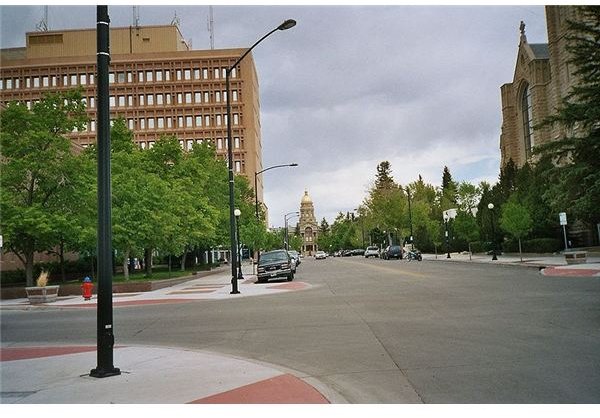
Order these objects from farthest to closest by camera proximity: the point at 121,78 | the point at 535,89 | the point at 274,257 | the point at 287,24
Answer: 1. the point at 121,78
2. the point at 535,89
3. the point at 274,257
4. the point at 287,24

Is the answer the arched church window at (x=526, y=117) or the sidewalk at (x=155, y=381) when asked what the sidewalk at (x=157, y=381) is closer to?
the sidewalk at (x=155, y=381)

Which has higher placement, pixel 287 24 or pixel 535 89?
pixel 535 89

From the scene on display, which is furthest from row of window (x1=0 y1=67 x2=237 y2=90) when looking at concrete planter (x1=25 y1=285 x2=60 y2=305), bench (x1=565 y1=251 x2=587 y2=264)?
concrete planter (x1=25 y1=285 x2=60 y2=305)

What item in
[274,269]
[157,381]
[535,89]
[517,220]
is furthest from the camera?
[535,89]

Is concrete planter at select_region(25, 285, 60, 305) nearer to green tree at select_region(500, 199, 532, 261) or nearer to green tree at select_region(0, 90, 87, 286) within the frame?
green tree at select_region(0, 90, 87, 286)

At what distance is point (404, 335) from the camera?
10336 mm

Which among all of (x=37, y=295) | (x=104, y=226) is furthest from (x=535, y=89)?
(x=104, y=226)

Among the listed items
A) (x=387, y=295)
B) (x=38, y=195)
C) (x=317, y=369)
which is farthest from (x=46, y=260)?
(x=317, y=369)

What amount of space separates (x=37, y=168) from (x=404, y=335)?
20.6 m

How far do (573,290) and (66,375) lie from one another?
15451 millimetres

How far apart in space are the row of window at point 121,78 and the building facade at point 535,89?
5584 centimetres

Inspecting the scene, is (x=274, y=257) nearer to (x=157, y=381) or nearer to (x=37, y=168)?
(x=37, y=168)

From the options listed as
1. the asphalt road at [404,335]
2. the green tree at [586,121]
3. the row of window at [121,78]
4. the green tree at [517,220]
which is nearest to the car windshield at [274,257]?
the asphalt road at [404,335]

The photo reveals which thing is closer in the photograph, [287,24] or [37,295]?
[287,24]
